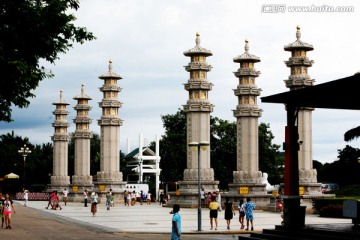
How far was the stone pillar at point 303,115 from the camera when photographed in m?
50.9

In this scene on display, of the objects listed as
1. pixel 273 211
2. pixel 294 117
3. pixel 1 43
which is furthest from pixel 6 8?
pixel 273 211

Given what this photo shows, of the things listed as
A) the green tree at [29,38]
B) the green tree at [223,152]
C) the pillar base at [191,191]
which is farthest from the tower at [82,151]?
the green tree at [29,38]

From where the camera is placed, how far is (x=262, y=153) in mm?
88312

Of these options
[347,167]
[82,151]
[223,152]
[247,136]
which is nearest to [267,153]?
[223,152]

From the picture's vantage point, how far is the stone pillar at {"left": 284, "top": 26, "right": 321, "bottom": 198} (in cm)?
5088

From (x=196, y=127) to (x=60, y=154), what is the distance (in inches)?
1160

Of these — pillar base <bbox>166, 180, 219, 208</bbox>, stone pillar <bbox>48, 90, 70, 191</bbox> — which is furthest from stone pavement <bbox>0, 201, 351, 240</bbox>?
stone pillar <bbox>48, 90, 70, 191</bbox>

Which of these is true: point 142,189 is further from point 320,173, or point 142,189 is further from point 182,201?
point 320,173

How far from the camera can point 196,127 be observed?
180ft

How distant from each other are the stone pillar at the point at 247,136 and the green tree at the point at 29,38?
30194 mm

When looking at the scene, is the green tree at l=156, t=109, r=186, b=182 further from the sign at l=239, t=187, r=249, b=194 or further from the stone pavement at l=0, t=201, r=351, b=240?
the stone pavement at l=0, t=201, r=351, b=240

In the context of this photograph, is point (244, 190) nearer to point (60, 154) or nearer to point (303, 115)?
point (303, 115)

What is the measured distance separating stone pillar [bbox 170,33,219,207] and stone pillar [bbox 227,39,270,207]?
7.40 feet

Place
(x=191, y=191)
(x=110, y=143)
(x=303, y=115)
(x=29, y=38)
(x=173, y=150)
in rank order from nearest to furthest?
(x=29, y=38)
(x=303, y=115)
(x=191, y=191)
(x=110, y=143)
(x=173, y=150)
